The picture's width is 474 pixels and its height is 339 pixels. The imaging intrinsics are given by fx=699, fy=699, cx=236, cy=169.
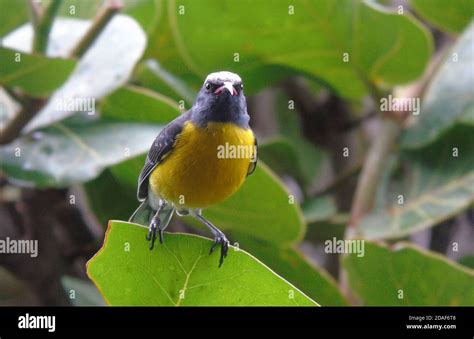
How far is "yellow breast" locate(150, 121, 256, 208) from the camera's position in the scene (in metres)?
0.55

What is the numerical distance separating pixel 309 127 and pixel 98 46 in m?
0.37

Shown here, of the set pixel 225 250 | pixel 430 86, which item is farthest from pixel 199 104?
pixel 430 86

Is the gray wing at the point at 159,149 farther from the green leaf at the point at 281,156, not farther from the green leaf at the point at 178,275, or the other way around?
the green leaf at the point at 281,156

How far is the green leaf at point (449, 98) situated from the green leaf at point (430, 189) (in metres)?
0.03

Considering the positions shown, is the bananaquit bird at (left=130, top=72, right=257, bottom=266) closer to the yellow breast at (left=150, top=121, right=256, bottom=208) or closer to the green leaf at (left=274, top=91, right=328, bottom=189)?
the yellow breast at (left=150, top=121, right=256, bottom=208)

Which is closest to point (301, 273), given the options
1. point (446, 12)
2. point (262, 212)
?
point (262, 212)

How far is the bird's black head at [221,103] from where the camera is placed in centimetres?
54

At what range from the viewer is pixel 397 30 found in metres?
0.79

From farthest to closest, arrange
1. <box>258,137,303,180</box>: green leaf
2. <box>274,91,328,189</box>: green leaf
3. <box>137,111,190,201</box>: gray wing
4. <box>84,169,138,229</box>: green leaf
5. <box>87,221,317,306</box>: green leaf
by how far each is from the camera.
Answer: <box>274,91,328,189</box>: green leaf → <box>258,137,303,180</box>: green leaf → <box>84,169,138,229</box>: green leaf → <box>137,111,190,201</box>: gray wing → <box>87,221,317,306</box>: green leaf

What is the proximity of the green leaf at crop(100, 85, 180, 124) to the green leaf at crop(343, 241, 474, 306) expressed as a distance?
215 millimetres

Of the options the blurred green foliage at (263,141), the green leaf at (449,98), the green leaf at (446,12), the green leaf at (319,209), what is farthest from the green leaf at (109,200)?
the green leaf at (446,12)

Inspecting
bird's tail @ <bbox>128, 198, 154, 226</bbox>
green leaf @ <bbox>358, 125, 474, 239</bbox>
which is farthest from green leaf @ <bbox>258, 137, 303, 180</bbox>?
bird's tail @ <bbox>128, 198, 154, 226</bbox>

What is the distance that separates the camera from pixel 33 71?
663 mm

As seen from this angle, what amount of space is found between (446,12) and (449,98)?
139 mm
